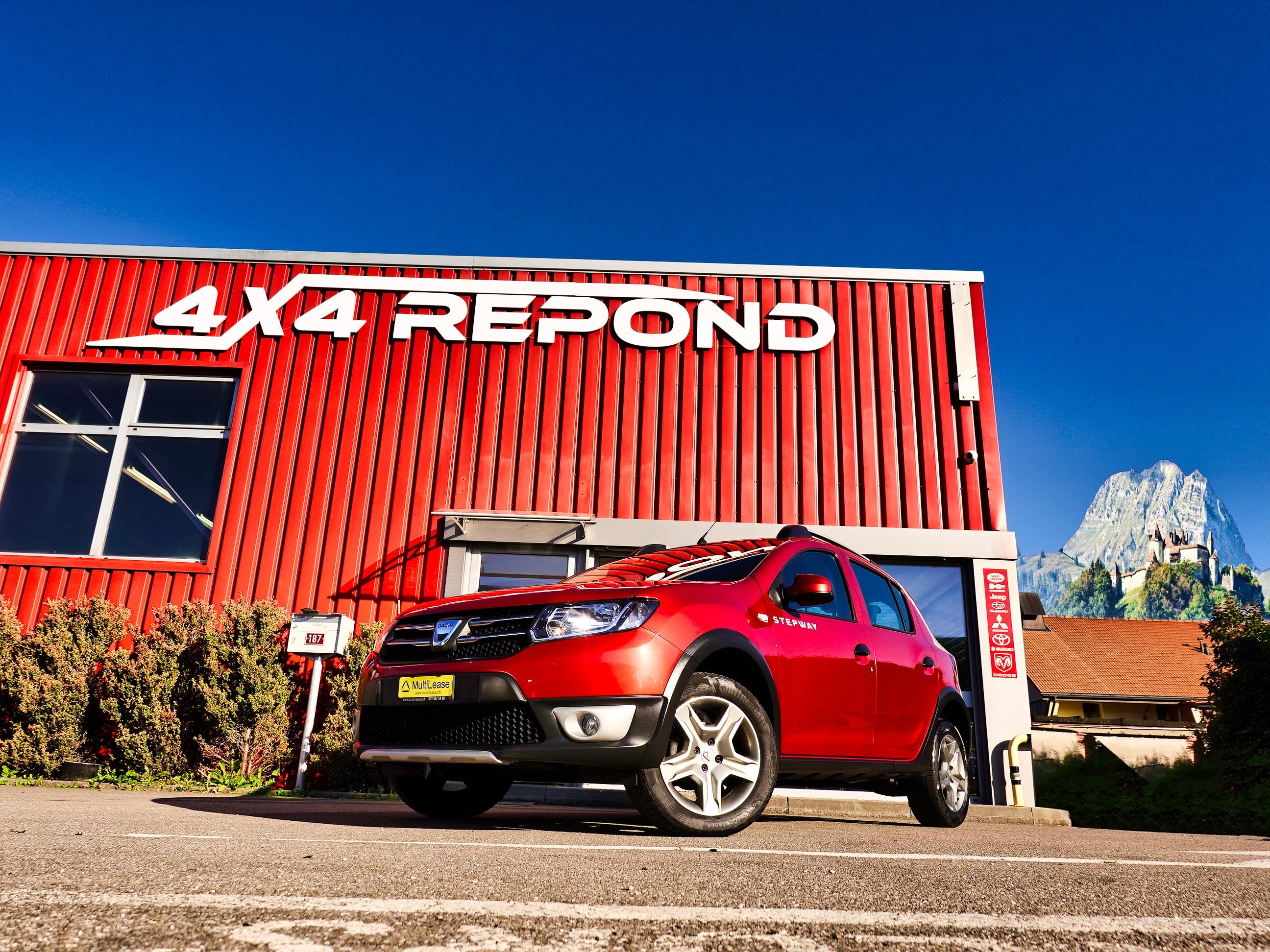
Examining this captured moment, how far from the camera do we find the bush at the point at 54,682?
8414 millimetres

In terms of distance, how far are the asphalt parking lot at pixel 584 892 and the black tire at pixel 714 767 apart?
5.4 inches

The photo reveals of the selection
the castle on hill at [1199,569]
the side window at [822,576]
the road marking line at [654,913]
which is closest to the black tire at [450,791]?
the side window at [822,576]

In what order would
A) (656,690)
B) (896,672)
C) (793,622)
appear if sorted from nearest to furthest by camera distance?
1. (656,690)
2. (793,622)
3. (896,672)

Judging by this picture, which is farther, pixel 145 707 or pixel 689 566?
pixel 145 707

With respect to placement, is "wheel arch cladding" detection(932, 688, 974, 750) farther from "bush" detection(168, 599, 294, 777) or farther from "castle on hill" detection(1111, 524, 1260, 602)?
"castle on hill" detection(1111, 524, 1260, 602)

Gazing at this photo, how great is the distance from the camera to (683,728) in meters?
3.95

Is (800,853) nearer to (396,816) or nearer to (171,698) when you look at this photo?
(396,816)

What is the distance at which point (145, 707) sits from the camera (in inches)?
331

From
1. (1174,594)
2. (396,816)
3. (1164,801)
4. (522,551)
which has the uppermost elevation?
(1174,594)

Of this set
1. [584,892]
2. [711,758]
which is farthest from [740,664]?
[584,892]

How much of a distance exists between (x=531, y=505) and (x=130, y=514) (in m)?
5.16

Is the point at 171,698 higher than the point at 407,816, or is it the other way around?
the point at 171,698

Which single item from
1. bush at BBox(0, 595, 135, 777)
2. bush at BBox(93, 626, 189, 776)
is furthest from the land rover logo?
bush at BBox(0, 595, 135, 777)

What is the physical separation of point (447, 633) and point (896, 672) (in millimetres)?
2705
